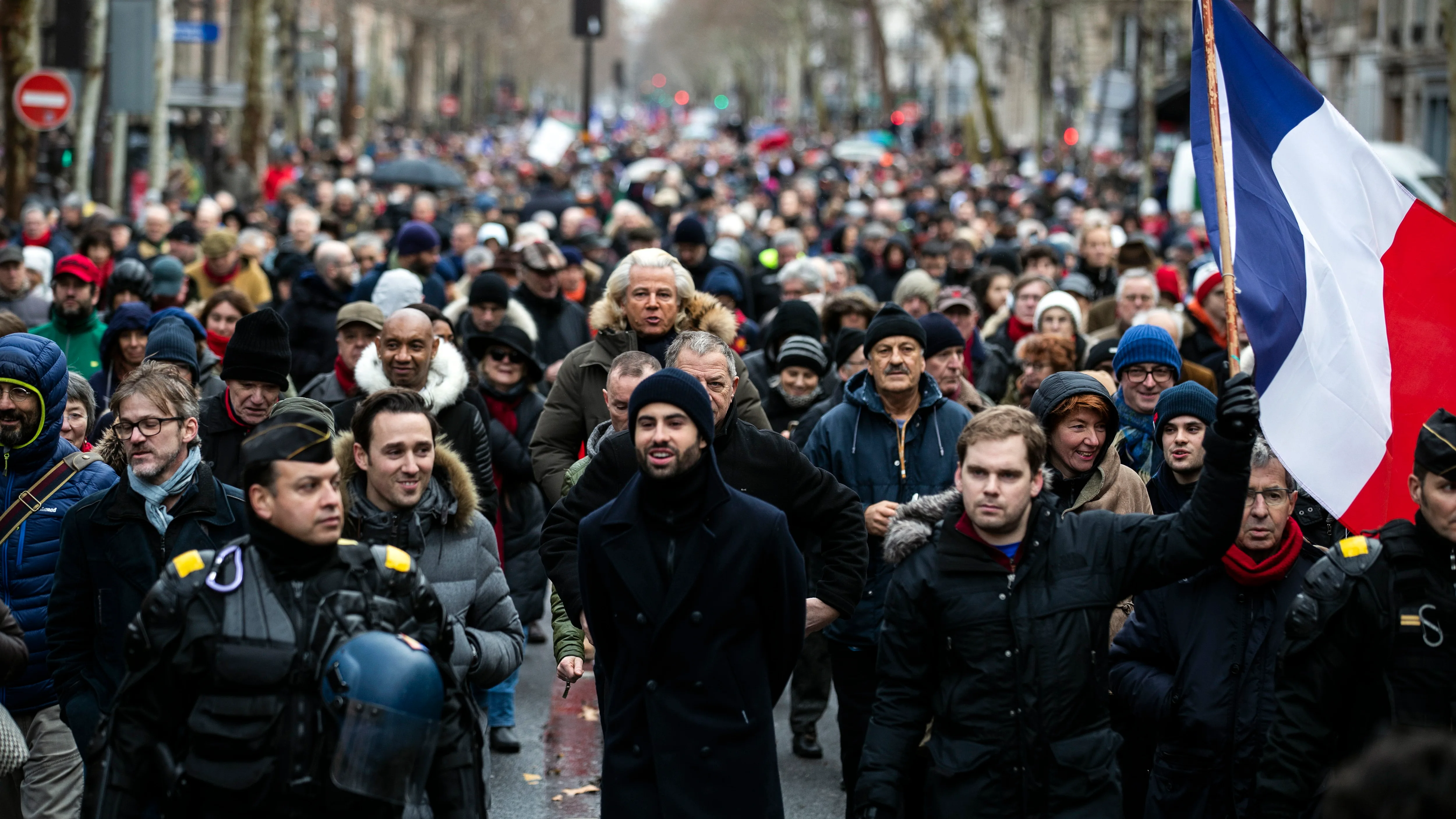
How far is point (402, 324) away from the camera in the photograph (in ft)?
23.4

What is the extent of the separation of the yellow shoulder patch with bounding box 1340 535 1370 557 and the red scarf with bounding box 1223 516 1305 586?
0.56 meters

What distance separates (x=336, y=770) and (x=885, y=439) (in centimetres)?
304

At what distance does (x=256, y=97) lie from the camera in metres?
29.0

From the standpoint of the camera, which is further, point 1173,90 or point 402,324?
point 1173,90

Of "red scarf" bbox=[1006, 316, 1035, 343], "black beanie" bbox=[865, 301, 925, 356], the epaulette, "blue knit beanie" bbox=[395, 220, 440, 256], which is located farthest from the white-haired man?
"blue knit beanie" bbox=[395, 220, 440, 256]

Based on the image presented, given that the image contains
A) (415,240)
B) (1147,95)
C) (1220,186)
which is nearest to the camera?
(1220,186)

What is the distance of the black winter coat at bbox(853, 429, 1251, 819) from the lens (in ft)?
13.5

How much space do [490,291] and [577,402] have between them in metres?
2.40

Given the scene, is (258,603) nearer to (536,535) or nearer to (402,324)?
(402,324)

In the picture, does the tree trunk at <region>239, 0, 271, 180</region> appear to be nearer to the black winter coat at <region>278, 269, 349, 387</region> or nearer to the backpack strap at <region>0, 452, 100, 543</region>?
the black winter coat at <region>278, 269, 349, 387</region>

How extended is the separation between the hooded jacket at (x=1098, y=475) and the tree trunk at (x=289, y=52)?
3140 centimetres

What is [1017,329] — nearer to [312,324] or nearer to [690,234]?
[690,234]

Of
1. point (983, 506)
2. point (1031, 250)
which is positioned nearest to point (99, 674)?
point (983, 506)

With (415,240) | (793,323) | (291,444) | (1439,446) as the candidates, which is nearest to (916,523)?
(1439,446)
